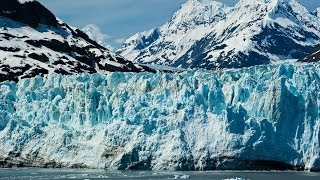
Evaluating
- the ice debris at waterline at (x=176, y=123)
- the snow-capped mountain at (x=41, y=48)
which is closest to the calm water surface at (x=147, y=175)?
the ice debris at waterline at (x=176, y=123)

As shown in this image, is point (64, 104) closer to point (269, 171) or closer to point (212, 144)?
point (212, 144)

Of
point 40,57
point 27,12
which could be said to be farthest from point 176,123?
point 27,12

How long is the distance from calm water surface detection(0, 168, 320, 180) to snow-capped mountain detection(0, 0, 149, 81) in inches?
2642

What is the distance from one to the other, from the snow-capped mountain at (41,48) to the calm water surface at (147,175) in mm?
67104

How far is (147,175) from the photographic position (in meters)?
47.9

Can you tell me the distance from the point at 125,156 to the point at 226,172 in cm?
795

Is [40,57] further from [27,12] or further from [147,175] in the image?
[147,175]

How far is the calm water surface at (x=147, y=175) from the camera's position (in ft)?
149

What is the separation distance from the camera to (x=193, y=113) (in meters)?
53.2

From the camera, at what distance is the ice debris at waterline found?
50875 millimetres

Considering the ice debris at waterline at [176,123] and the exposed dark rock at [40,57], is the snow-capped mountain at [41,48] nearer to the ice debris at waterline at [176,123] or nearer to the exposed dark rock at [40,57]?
the exposed dark rock at [40,57]

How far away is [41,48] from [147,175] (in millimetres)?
95453

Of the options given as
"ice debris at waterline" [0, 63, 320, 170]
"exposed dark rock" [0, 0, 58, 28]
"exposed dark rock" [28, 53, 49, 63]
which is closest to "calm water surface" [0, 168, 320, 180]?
"ice debris at waterline" [0, 63, 320, 170]

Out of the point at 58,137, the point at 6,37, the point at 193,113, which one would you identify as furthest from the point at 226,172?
the point at 6,37
